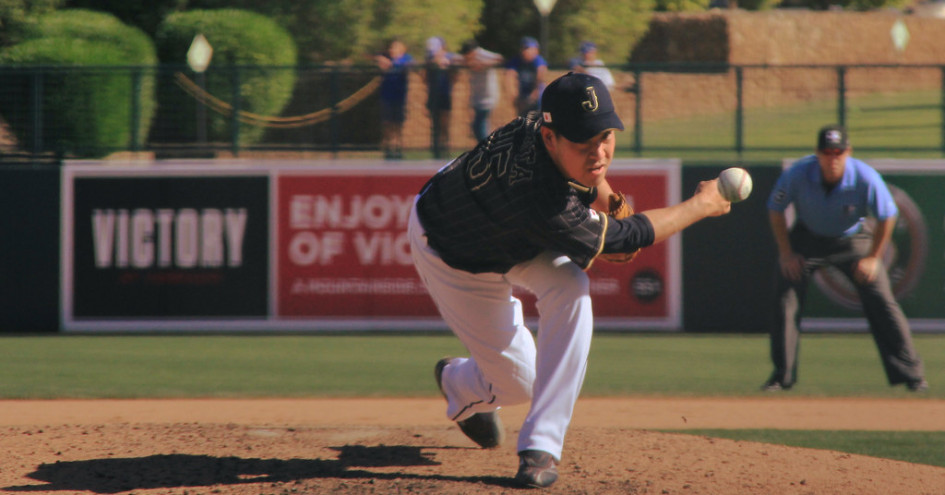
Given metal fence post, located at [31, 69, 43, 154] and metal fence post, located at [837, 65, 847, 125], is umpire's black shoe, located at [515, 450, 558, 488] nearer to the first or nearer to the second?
metal fence post, located at [837, 65, 847, 125]

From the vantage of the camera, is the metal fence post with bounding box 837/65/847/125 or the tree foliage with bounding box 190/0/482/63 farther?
the tree foliage with bounding box 190/0/482/63

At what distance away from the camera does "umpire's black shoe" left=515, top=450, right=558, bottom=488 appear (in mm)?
4703

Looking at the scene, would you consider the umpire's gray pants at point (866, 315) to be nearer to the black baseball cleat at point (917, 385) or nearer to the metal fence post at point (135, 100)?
the black baseball cleat at point (917, 385)

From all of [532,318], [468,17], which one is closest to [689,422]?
[532,318]

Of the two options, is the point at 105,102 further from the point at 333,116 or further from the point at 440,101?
the point at 440,101

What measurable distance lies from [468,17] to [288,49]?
20.0 feet

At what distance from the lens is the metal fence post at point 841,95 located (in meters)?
12.2

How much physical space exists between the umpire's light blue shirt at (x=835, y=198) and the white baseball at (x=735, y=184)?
374 cm

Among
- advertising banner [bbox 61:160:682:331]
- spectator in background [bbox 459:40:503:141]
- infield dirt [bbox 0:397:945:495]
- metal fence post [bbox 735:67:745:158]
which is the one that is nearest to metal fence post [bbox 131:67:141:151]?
advertising banner [bbox 61:160:682:331]

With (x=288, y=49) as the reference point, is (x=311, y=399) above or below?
below

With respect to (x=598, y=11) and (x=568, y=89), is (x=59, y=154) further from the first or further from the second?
(x=598, y=11)

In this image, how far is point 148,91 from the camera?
12.7 m

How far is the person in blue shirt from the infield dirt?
661 mm

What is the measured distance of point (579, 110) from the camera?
4.38m
